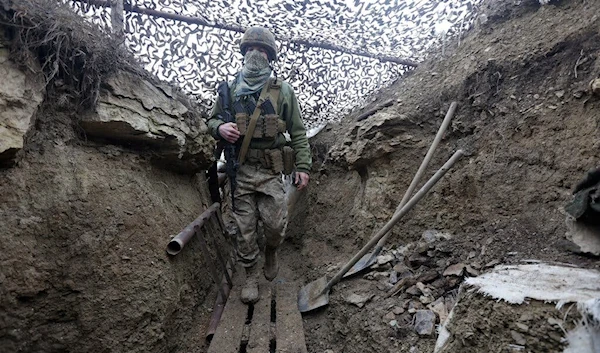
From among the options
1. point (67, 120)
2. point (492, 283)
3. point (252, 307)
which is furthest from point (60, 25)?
point (492, 283)

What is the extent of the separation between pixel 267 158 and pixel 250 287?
125cm

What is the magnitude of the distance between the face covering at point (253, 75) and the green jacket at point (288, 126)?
13cm

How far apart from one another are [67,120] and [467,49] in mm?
3863

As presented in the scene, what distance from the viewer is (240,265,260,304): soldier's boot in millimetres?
2885

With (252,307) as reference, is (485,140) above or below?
above

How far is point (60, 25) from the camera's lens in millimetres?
2195

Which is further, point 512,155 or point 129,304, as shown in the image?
point 512,155

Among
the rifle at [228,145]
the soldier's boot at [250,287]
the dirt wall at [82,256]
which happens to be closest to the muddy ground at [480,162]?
the soldier's boot at [250,287]

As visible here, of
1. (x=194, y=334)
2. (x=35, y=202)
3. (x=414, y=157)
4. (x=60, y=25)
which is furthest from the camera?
(x=414, y=157)

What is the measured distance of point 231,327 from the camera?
2.49m

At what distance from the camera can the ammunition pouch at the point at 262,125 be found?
3.21m

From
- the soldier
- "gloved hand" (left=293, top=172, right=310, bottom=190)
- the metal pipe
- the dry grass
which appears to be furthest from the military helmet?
→ the metal pipe

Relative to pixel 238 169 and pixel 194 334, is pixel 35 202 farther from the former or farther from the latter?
pixel 238 169

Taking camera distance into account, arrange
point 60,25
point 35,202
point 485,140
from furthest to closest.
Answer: point 485,140, point 60,25, point 35,202
